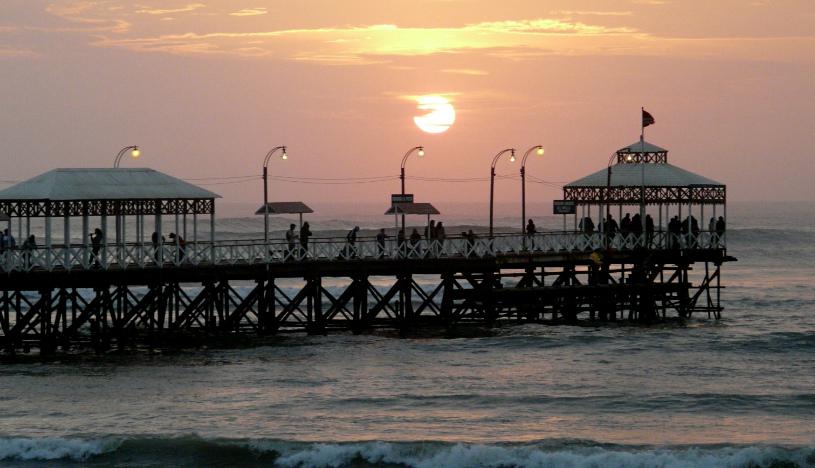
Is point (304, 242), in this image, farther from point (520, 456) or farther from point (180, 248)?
point (520, 456)

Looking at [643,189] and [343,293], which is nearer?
[343,293]

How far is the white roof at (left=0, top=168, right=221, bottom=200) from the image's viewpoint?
43.9 metres

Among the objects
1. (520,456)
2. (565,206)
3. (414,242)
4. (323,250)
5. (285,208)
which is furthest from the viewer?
(565,206)

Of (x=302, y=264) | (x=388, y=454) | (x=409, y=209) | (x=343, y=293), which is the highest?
(x=409, y=209)

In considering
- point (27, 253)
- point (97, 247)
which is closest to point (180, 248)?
point (97, 247)

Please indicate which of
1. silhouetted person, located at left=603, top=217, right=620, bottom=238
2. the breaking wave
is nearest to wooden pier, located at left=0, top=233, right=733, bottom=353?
silhouetted person, located at left=603, top=217, right=620, bottom=238

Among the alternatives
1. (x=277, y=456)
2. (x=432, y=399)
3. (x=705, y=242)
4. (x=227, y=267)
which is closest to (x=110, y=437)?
(x=277, y=456)

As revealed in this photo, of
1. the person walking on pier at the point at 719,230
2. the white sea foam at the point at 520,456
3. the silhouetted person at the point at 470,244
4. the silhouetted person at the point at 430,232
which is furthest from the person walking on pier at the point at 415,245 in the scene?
the white sea foam at the point at 520,456

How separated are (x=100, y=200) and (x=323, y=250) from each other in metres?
7.94

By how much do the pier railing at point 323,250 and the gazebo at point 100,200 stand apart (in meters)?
0.09

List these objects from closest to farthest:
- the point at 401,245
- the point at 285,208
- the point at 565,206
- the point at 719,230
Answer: the point at 401,245 → the point at 285,208 → the point at 719,230 → the point at 565,206

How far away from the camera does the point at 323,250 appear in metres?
48.4

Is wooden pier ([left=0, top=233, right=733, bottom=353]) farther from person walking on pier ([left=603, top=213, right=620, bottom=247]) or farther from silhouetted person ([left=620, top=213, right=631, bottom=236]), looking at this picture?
silhouetted person ([left=620, top=213, right=631, bottom=236])

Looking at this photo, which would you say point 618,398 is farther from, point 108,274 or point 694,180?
point 694,180
